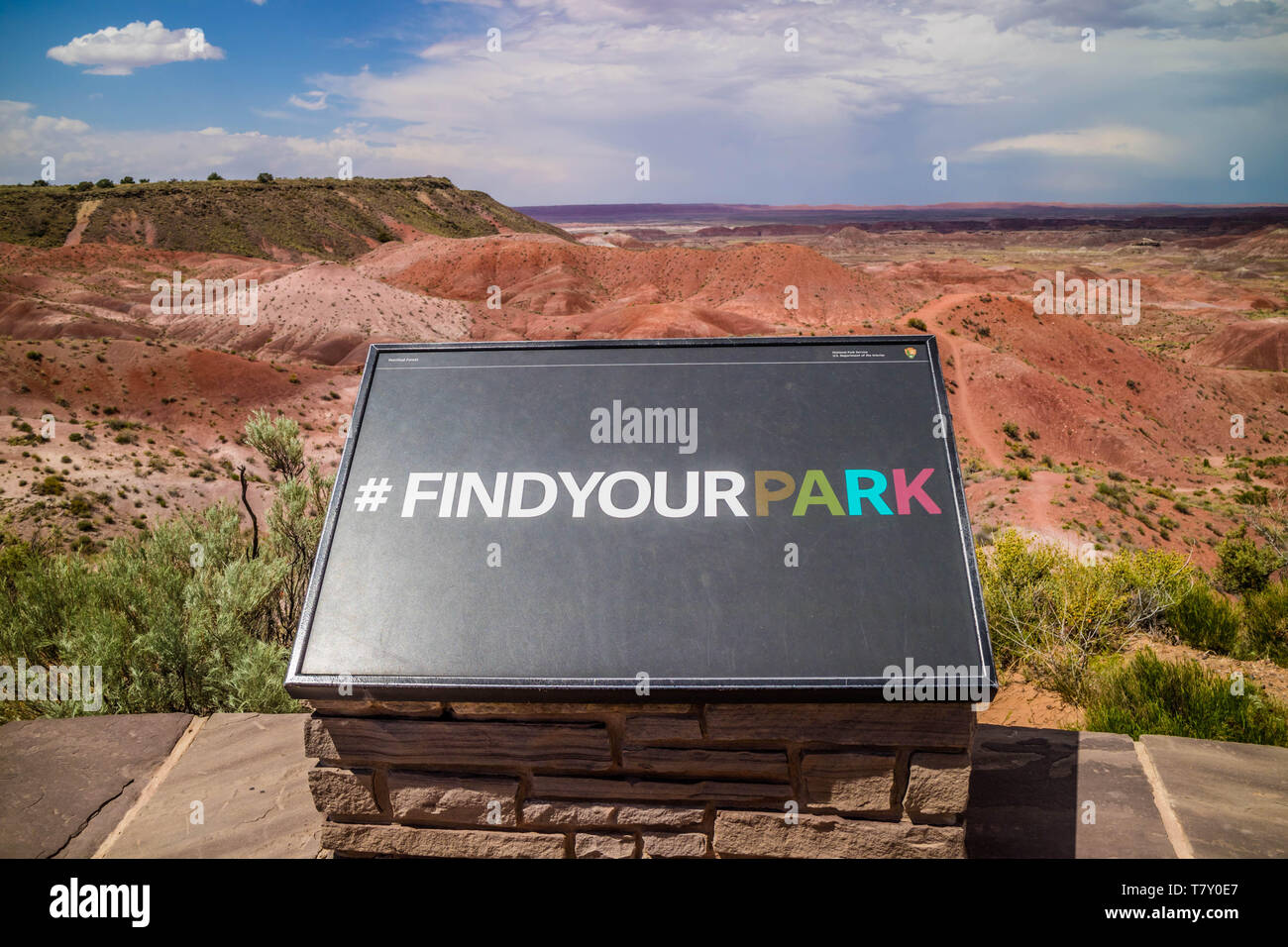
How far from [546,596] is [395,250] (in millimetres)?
74946

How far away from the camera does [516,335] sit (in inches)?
1743

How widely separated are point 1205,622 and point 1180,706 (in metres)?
1.71

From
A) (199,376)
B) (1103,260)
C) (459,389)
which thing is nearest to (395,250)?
(199,376)

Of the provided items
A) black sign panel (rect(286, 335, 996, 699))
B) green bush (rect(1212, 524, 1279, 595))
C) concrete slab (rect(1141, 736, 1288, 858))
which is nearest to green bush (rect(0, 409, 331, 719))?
black sign panel (rect(286, 335, 996, 699))

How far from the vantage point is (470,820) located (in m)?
2.59

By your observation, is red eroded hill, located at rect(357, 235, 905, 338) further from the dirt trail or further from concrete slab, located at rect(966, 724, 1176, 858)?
concrete slab, located at rect(966, 724, 1176, 858)

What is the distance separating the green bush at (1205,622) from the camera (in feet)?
16.7

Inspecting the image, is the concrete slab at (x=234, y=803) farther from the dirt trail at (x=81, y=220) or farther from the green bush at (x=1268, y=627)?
the dirt trail at (x=81, y=220)

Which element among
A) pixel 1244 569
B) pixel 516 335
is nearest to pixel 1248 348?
pixel 516 335

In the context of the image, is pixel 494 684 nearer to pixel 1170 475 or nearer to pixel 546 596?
pixel 546 596

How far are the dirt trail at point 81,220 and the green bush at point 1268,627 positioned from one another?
84151mm

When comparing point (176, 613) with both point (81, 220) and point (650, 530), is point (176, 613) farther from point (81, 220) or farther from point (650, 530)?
point (81, 220)

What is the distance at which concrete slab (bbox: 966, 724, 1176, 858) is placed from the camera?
279cm

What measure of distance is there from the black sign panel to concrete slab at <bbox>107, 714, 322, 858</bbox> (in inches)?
35.5
